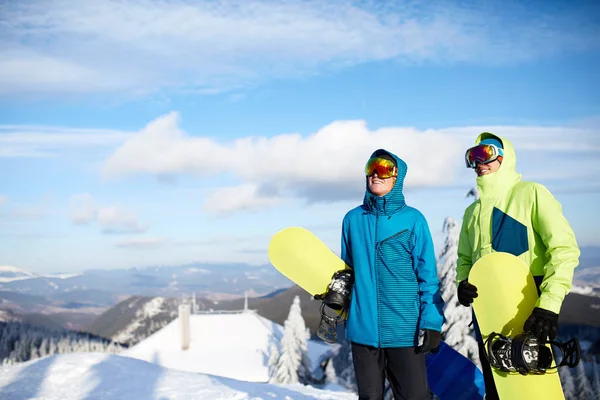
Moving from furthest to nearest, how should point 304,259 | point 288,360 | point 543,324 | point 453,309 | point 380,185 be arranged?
point 288,360
point 453,309
point 304,259
point 380,185
point 543,324

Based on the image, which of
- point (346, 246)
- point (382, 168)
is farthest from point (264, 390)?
point (382, 168)

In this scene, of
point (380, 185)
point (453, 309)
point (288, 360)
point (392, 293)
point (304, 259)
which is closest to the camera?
point (392, 293)

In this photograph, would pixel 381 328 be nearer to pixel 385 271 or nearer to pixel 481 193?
pixel 385 271

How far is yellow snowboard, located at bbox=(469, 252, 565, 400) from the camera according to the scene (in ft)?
13.5

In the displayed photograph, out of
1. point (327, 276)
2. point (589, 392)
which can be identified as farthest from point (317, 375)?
point (327, 276)

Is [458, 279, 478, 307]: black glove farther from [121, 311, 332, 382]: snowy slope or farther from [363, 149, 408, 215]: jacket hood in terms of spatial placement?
[121, 311, 332, 382]: snowy slope

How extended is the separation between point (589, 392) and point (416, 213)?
31.7 metres

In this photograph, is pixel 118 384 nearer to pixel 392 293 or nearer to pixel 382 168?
pixel 392 293

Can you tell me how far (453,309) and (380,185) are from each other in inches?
529

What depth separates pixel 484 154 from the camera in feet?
14.2

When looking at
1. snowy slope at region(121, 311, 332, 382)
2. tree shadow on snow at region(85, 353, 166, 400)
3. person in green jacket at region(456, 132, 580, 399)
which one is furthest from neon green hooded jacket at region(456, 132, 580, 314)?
snowy slope at region(121, 311, 332, 382)

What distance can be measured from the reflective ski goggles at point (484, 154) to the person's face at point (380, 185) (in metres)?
0.68

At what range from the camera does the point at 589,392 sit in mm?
30141

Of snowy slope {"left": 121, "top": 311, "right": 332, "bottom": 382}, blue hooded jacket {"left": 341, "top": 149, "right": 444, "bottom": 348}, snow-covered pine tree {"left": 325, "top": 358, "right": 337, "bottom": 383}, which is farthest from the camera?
snow-covered pine tree {"left": 325, "top": 358, "right": 337, "bottom": 383}
